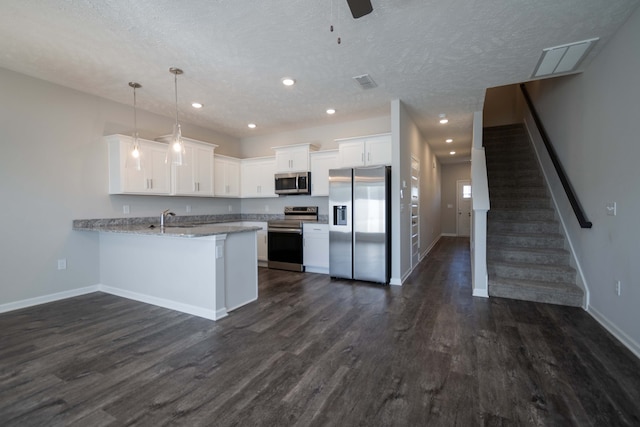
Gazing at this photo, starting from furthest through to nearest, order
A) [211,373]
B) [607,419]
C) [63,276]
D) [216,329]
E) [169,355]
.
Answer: [63,276], [216,329], [169,355], [211,373], [607,419]

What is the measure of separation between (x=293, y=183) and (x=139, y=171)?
249 centimetres

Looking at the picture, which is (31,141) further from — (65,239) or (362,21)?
(362,21)

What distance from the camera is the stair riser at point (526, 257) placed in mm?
3895

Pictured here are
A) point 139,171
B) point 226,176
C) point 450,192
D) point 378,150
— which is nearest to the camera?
point 139,171

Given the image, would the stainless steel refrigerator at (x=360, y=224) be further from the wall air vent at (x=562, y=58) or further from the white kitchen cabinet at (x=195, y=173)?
the white kitchen cabinet at (x=195, y=173)

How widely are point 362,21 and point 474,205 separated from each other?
2.65 m

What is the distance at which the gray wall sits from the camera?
10633 millimetres

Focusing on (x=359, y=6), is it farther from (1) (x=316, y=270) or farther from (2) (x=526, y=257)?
(1) (x=316, y=270)

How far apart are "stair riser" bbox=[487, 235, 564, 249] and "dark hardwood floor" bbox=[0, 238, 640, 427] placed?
1152 mm

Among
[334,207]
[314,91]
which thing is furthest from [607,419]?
[314,91]

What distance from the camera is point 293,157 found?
560cm

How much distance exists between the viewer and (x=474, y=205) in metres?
3.85

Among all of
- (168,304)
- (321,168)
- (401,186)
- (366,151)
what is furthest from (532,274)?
(168,304)

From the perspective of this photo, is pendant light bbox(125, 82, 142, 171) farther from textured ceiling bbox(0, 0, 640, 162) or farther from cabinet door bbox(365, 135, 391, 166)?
cabinet door bbox(365, 135, 391, 166)
